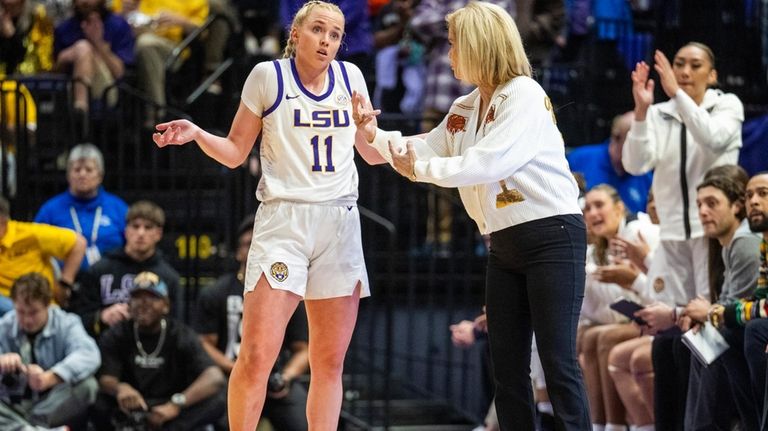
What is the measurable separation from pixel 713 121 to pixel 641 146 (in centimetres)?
39

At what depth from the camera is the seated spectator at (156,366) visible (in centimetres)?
751

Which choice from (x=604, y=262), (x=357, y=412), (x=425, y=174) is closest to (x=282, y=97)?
(x=425, y=174)

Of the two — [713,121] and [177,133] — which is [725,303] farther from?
[177,133]

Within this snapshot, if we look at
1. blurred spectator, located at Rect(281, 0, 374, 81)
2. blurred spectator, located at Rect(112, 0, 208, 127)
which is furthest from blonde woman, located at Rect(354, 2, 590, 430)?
blurred spectator, located at Rect(112, 0, 208, 127)

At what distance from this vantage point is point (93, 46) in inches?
405

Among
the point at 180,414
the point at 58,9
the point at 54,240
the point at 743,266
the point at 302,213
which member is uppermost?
the point at 58,9

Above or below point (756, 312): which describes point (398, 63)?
above

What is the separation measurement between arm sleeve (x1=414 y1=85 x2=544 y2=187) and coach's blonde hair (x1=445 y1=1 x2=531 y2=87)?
0.09 metres

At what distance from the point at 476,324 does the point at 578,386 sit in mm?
2385

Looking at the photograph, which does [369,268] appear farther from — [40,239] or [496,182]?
[496,182]

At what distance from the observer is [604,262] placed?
7.14m

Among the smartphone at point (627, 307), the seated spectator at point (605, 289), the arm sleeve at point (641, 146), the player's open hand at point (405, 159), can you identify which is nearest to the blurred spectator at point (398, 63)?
the seated spectator at point (605, 289)

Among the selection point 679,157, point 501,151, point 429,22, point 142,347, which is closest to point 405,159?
point 501,151

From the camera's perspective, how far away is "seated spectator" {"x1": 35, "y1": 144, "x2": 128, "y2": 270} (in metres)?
8.59
